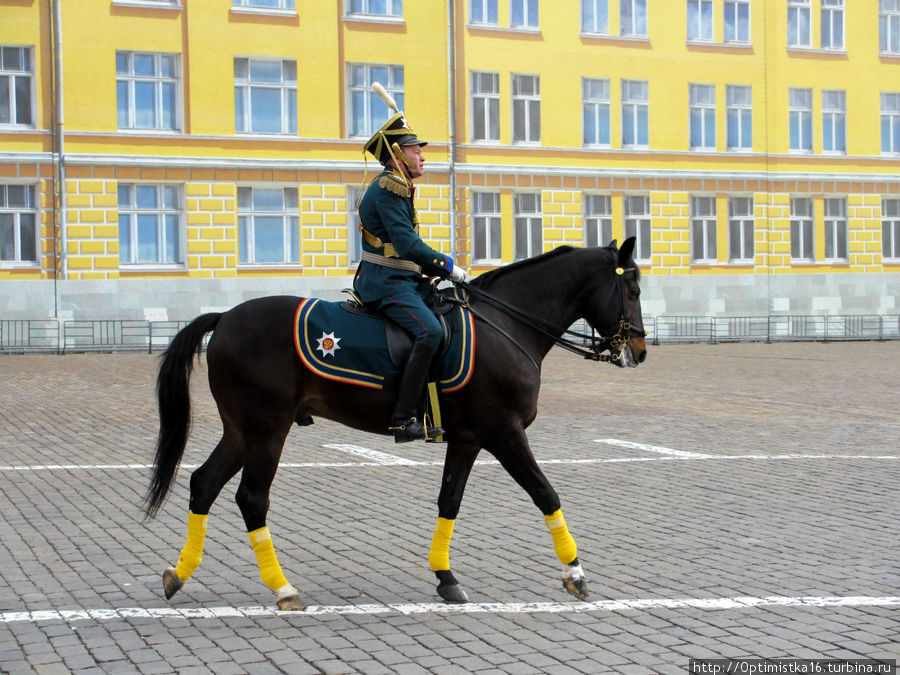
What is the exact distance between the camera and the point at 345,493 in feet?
33.1

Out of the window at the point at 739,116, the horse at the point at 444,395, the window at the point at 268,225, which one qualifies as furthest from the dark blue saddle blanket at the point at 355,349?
the window at the point at 739,116

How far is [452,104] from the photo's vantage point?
3681 centimetres

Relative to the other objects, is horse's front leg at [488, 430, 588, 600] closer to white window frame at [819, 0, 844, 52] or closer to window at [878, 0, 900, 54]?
white window frame at [819, 0, 844, 52]

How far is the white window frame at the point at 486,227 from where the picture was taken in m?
37.2

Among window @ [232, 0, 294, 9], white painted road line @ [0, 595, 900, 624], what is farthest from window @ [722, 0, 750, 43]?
white painted road line @ [0, 595, 900, 624]

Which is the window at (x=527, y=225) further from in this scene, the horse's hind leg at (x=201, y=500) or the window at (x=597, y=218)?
the horse's hind leg at (x=201, y=500)

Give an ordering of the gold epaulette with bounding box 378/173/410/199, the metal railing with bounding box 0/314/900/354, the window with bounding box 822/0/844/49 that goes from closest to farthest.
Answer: the gold epaulette with bounding box 378/173/410/199 → the metal railing with bounding box 0/314/900/354 → the window with bounding box 822/0/844/49

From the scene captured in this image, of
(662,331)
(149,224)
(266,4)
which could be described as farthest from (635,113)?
(149,224)

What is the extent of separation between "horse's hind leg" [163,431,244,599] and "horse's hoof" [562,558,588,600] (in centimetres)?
196

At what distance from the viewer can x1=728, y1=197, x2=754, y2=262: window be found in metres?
40.4

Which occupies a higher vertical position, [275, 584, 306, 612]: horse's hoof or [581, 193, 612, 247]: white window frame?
[581, 193, 612, 247]: white window frame

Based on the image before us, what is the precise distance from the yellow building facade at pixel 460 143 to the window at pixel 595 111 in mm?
54

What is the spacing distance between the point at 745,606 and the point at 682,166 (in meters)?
34.7

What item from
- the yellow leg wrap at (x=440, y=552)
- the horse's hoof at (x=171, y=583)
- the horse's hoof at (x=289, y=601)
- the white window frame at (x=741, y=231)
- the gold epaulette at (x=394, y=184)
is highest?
the white window frame at (x=741, y=231)
